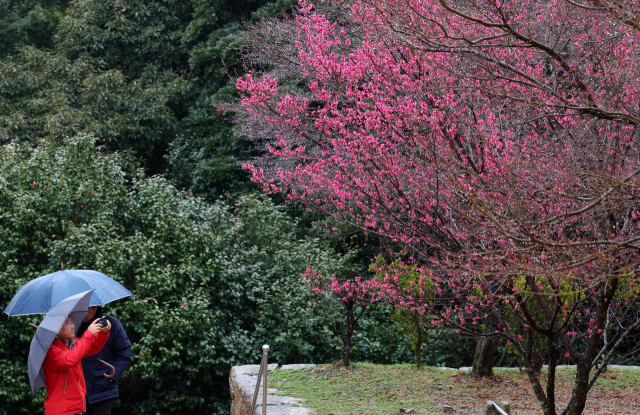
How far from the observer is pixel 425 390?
6016 mm

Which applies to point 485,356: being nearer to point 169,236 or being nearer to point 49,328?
point 169,236

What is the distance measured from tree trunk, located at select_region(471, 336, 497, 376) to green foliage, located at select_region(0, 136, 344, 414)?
2.43 metres

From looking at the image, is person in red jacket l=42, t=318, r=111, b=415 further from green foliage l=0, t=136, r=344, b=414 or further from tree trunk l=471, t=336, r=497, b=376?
tree trunk l=471, t=336, r=497, b=376

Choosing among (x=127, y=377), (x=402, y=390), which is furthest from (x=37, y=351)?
(x=127, y=377)

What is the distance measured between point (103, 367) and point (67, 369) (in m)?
0.33

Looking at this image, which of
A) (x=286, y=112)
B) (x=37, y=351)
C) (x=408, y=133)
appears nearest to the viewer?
(x=37, y=351)

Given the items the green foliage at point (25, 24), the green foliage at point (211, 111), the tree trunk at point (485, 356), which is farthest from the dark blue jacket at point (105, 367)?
the green foliage at point (25, 24)

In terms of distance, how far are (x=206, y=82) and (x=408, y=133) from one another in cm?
1000

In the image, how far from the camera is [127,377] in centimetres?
739

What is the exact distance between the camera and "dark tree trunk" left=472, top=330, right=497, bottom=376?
21.2ft

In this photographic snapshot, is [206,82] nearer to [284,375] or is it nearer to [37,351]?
[284,375]

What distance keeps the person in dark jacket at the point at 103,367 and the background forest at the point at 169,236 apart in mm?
3695

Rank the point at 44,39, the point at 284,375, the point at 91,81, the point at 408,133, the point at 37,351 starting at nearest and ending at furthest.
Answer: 1. the point at 37,351
2. the point at 408,133
3. the point at 284,375
4. the point at 91,81
5. the point at 44,39

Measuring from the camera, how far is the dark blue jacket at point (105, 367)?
3.48 meters
